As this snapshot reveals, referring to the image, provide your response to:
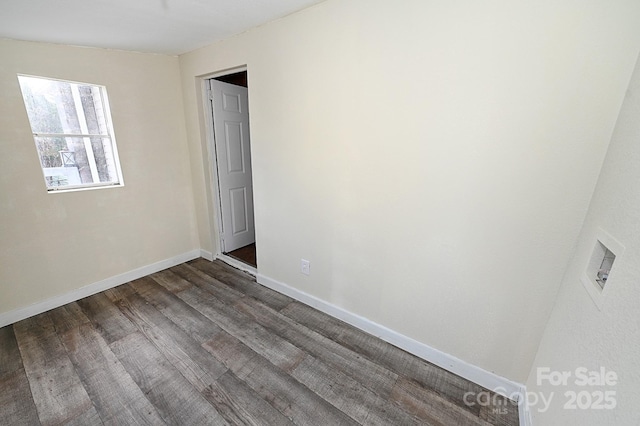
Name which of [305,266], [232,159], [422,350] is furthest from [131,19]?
[422,350]

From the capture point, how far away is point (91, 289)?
8.12 ft

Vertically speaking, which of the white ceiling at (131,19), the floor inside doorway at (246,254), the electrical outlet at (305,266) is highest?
the white ceiling at (131,19)

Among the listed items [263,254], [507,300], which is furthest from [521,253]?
[263,254]

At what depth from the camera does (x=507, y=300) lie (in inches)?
55.4

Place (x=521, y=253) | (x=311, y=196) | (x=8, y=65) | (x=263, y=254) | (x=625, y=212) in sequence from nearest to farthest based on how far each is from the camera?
(x=625, y=212) < (x=521, y=253) < (x=8, y=65) < (x=311, y=196) < (x=263, y=254)

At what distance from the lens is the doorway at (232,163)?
2877 millimetres

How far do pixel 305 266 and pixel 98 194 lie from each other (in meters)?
2.06

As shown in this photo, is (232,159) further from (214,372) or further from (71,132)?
(214,372)

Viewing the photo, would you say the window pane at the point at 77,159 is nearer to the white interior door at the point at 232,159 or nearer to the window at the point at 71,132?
the window at the point at 71,132

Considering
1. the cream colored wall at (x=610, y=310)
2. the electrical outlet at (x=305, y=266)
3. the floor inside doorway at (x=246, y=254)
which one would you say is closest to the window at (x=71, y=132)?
the floor inside doorway at (x=246, y=254)

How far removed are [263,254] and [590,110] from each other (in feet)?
7.97

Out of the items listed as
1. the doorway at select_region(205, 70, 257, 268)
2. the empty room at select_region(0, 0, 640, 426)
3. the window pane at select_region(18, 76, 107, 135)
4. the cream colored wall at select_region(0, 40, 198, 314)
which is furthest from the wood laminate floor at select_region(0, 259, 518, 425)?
the window pane at select_region(18, 76, 107, 135)

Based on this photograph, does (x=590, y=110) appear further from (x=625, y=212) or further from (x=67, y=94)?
(x=67, y=94)

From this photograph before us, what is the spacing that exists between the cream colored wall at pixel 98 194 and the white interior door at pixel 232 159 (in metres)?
0.42
